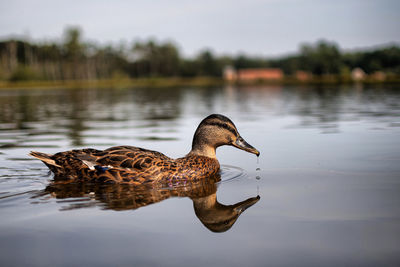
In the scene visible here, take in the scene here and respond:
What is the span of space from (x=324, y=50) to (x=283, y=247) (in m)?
170

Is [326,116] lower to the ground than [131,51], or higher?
lower

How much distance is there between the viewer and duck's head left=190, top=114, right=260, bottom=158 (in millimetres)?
7375

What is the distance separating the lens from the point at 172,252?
3838 millimetres

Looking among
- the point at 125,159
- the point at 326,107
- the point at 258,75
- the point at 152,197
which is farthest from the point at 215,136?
the point at 258,75

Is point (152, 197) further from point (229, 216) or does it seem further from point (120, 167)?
point (229, 216)

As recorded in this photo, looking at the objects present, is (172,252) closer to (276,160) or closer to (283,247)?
(283,247)

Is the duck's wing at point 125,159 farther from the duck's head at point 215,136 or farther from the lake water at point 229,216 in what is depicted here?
the duck's head at point 215,136

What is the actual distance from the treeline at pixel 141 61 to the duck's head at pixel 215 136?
107235 millimetres

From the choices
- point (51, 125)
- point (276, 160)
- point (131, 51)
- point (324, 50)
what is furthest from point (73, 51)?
point (276, 160)

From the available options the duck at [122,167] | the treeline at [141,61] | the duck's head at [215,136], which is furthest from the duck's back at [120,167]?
the treeline at [141,61]

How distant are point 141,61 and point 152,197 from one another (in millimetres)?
179612

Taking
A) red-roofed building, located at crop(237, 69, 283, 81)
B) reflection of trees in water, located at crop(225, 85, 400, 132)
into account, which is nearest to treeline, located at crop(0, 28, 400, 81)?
red-roofed building, located at crop(237, 69, 283, 81)

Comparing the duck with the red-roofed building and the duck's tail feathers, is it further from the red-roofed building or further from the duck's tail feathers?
the red-roofed building

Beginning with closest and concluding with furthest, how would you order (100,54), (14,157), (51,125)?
(14,157) → (51,125) → (100,54)
